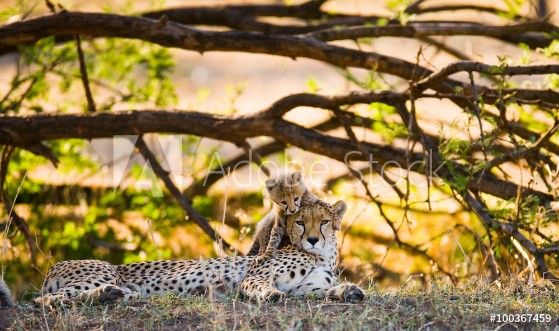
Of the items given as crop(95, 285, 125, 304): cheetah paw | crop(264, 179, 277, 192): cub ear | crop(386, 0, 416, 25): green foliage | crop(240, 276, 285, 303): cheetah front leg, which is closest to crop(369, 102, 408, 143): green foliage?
crop(386, 0, 416, 25): green foliage

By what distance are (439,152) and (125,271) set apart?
7.79 ft

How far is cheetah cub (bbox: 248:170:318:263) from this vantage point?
596 centimetres

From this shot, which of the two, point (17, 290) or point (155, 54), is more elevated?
point (155, 54)

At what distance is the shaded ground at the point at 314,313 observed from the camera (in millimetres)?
4359

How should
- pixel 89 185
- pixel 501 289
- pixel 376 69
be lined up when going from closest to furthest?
pixel 501 289, pixel 376 69, pixel 89 185

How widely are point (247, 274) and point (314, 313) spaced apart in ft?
3.72

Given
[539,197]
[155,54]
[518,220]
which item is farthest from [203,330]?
[155,54]

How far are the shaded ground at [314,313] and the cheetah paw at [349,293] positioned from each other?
0.06 metres

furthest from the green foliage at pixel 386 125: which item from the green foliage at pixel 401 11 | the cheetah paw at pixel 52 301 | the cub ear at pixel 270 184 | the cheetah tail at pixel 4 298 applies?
the cheetah tail at pixel 4 298

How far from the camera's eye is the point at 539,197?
6.29 m

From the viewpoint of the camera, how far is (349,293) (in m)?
5.00

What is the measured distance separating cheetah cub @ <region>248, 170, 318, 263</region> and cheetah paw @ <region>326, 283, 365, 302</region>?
0.85 meters

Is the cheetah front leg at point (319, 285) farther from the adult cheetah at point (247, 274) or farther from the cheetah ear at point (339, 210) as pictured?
the cheetah ear at point (339, 210)

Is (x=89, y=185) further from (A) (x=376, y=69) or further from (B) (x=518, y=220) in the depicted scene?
(B) (x=518, y=220)
